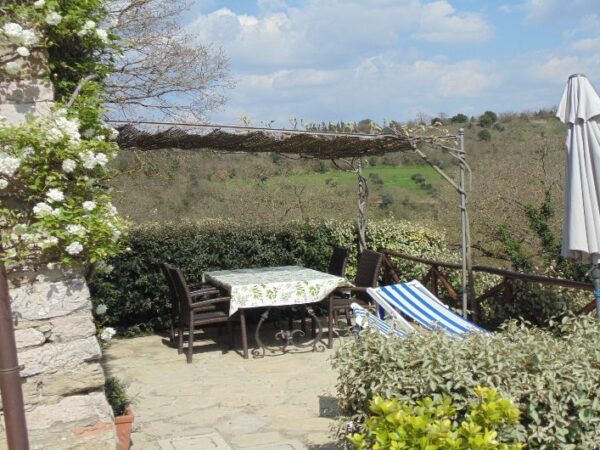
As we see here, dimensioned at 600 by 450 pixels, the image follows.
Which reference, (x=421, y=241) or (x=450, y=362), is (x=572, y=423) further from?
(x=421, y=241)

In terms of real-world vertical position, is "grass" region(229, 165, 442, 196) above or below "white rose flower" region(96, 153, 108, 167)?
below

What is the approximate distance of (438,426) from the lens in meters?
2.20

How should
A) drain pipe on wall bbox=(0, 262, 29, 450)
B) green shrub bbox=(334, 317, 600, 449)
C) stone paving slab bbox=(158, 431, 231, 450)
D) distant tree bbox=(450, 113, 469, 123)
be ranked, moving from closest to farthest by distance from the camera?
green shrub bbox=(334, 317, 600, 449)
drain pipe on wall bbox=(0, 262, 29, 450)
stone paving slab bbox=(158, 431, 231, 450)
distant tree bbox=(450, 113, 469, 123)

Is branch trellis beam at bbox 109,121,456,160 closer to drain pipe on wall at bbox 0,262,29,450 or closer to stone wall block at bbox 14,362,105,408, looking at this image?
stone wall block at bbox 14,362,105,408

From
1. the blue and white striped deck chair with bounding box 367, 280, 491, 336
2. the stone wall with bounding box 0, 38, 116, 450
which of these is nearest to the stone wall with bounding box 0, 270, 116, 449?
the stone wall with bounding box 0, 38, 116, 450

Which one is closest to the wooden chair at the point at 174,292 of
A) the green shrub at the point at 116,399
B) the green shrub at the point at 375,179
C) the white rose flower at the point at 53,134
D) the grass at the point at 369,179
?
the green shrub at the point at 116,399

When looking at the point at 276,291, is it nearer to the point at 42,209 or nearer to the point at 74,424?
the point at 74,424

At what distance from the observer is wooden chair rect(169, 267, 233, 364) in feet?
A: 19.3

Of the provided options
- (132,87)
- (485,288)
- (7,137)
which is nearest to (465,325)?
(485,288)

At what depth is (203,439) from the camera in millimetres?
3945

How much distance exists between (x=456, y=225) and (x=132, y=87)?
218 inches

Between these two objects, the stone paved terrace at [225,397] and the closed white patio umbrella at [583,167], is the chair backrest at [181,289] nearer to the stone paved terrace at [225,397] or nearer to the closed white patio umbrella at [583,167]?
the stone paved terrace at [225,397]

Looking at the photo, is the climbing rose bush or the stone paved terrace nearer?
the climbing rose bush

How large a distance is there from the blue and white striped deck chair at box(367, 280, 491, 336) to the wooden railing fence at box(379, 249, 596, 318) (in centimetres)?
64
